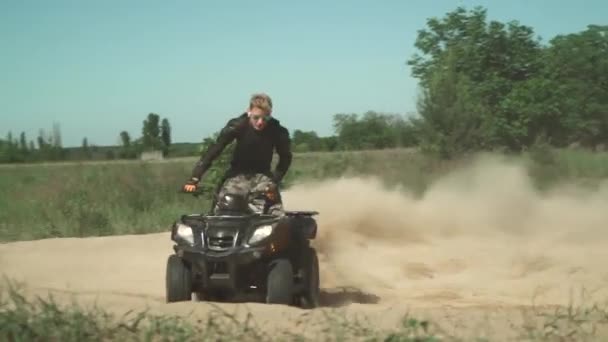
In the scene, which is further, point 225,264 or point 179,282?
point 179,282

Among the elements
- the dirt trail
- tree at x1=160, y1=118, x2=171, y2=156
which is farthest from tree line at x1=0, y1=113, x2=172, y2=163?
the dirt trail

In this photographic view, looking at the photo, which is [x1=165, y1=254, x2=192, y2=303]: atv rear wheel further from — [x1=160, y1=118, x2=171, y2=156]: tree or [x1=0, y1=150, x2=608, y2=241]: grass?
[x1=160, y1=118, x2=171, y2=156]: tree

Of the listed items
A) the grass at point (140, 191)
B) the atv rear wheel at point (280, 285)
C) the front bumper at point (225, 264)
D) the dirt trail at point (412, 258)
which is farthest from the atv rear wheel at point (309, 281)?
the grass at point (140, 191)

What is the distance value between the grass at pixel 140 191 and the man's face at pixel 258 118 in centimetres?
996

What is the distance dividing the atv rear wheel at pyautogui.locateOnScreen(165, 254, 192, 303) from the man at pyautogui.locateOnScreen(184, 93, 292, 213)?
32.3 inches

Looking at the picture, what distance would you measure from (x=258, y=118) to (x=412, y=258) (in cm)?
637

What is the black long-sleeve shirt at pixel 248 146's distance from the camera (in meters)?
8.80

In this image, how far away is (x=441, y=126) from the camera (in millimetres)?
35500

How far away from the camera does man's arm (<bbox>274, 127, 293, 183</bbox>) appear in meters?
9.02

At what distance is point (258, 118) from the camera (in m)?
8.78

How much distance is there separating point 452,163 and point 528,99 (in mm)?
27399

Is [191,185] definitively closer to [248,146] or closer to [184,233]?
[184,233]

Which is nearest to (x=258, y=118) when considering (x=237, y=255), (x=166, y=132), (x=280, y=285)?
(x=237, y=255)

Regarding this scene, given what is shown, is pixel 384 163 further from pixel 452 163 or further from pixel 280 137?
pixel 280 137
